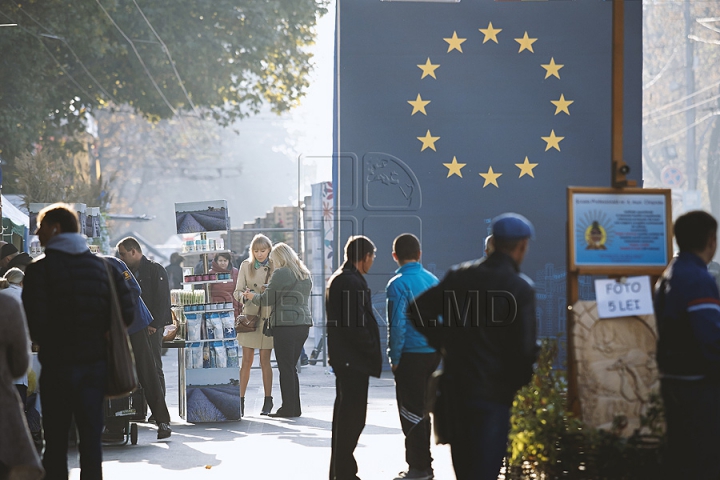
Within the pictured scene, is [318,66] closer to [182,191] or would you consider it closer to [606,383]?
[606,383]

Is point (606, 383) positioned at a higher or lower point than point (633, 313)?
lower

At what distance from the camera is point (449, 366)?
5227 mm

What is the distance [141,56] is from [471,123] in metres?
12.4

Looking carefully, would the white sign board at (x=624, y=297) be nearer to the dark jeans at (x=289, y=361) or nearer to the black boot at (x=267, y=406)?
the dark jeans at (x=289, y=361)

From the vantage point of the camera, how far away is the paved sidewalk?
27.6 feet

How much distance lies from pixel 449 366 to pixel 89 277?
2166mm

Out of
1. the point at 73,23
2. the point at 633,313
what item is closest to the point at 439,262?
the point at 633,313

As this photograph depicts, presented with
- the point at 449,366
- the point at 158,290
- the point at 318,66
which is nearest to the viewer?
the point at 449,366

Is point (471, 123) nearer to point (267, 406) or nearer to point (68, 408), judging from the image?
point (267, 406)

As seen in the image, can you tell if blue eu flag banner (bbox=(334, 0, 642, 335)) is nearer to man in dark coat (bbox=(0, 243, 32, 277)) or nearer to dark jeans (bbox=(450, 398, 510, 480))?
man in dark coat (bbox=(0, 243, 32, 277))

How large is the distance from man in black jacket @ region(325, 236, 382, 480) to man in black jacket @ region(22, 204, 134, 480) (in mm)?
1720

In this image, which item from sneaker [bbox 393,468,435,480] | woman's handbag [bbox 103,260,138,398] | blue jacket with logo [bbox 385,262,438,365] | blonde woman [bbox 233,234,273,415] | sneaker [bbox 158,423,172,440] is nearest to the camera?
woman's handbag [bbox 103,260,138,398]

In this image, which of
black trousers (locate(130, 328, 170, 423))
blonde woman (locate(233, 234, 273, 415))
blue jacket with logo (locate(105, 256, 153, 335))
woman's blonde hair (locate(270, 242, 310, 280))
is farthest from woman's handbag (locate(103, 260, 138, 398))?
blonde woman (locate(233, 234, 273, 415))

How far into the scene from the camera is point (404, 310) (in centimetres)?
757
